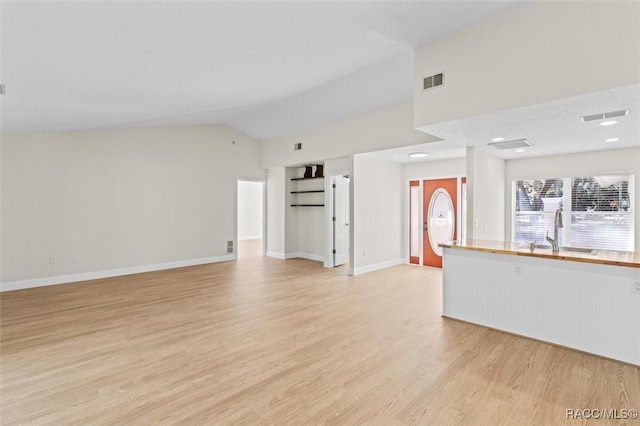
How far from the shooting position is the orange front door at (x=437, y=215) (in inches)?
265

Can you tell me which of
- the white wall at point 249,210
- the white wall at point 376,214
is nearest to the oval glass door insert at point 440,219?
the white wall at point 376,214

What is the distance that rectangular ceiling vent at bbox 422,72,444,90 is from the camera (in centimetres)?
348

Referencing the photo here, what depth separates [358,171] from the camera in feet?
20.6

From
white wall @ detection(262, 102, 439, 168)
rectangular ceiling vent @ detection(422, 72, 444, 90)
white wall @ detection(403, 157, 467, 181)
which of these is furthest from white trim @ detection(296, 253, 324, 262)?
rectangular ceiling vent @ detection(422, 72, 444, 90)

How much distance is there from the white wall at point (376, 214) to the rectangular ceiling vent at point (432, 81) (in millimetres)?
2679

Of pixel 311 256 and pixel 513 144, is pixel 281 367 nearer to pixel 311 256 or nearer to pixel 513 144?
pixel 513 144

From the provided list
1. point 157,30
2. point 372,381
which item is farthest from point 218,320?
point 157,30

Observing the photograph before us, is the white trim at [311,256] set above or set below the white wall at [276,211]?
below

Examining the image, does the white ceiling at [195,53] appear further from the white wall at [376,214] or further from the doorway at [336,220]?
Answer: the doorway at [336,220]

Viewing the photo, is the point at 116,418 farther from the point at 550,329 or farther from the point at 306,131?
the point at 306,131

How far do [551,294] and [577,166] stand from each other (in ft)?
11.2

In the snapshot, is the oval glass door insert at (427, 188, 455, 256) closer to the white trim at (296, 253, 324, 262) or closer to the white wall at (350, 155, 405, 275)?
the white wall at (350, 155, 405, 275)

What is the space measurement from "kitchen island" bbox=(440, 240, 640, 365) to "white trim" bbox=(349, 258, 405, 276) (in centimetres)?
243

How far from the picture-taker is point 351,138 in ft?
20.3
